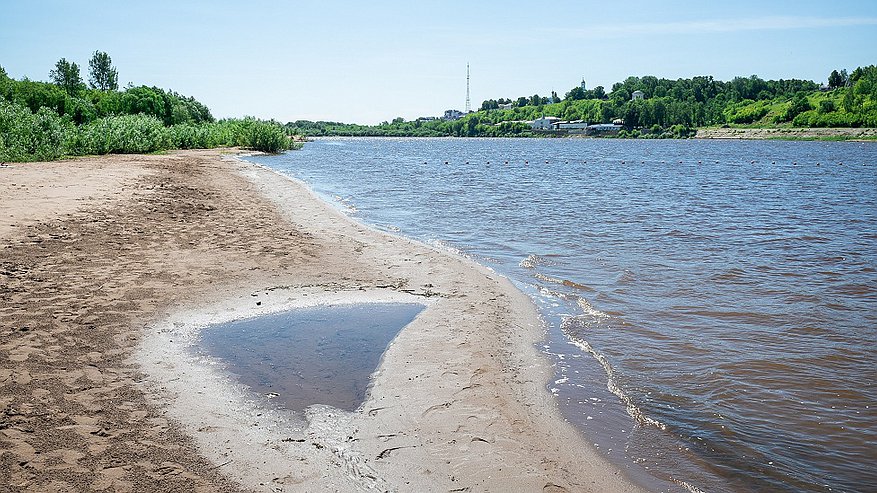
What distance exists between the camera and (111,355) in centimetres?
743

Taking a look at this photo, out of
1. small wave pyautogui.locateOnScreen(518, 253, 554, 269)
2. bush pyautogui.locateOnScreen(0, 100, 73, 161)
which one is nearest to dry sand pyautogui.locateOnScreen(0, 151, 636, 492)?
small wave pyautogui.locateOnScreen(518, 253, 554, 269)

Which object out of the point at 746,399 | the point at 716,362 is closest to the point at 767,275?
the point at 716,362

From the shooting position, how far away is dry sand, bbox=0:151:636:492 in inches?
204

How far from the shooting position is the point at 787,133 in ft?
517

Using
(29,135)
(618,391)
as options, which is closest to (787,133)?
(29,135)

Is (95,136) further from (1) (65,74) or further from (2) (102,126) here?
(1) (65,74)

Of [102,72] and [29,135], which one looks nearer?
[29,135]

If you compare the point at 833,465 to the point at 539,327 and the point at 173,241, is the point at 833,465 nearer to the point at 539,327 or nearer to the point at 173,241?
the point at 539,327

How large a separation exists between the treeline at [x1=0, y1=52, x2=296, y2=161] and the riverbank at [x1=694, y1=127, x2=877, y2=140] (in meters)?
121

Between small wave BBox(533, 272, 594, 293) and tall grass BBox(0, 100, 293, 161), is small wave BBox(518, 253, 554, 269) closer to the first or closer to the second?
small wave BBox(533, 272, 594, 293)

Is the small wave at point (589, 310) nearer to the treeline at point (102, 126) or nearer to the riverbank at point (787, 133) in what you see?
the treeline at point (102, 126)

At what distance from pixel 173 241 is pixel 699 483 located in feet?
39.8

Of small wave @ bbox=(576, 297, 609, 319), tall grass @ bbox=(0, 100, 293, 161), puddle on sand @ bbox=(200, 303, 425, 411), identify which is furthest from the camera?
tall grass @ bbox=(0, 100, 293, 161)

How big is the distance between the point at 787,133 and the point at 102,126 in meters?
159
